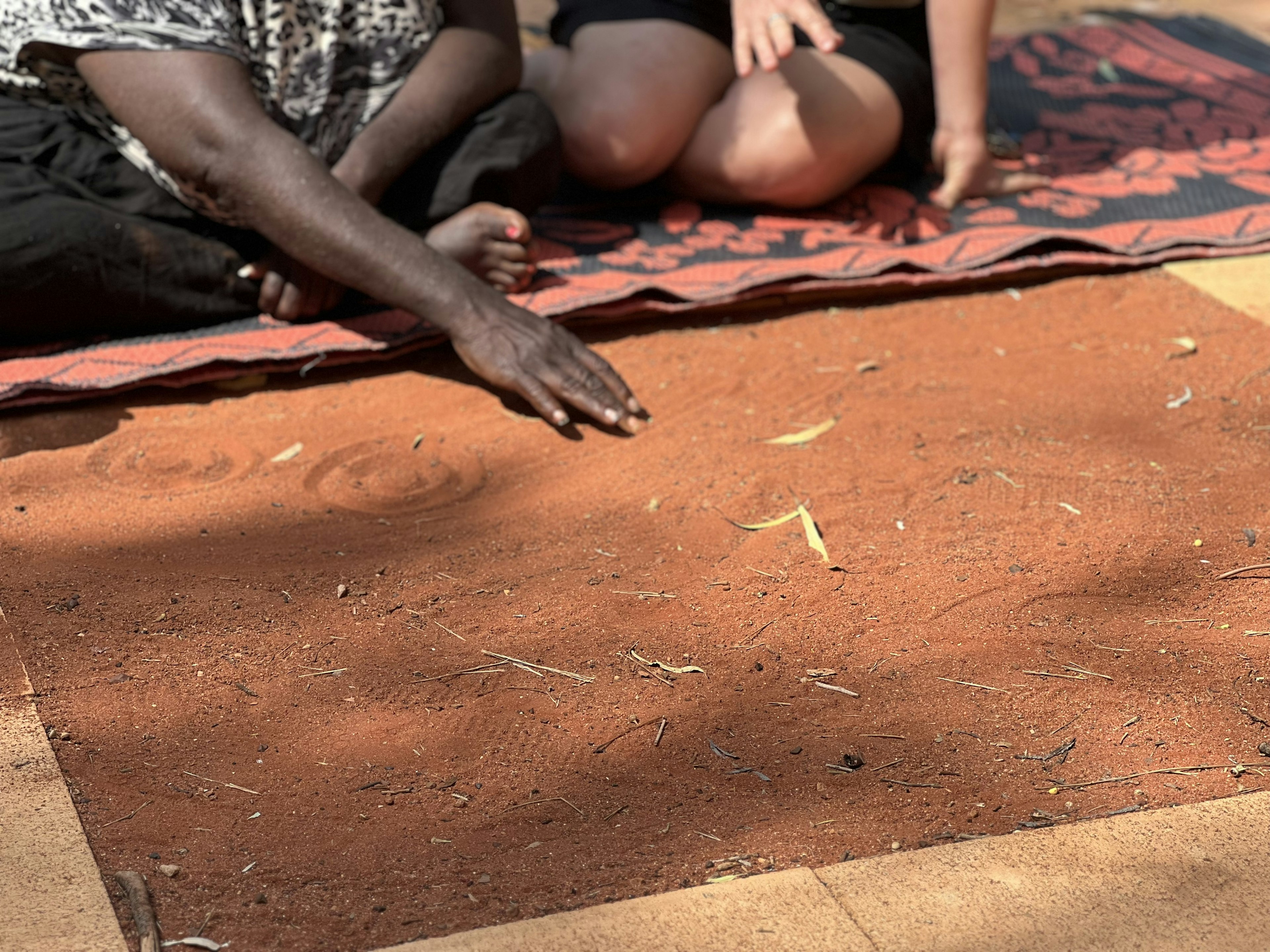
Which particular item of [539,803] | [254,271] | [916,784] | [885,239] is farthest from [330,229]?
[916,784]

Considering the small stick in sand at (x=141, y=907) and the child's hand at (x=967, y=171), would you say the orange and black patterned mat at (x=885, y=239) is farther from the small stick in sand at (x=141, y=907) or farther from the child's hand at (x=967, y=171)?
the small stick in sand at (x=141, y=907)

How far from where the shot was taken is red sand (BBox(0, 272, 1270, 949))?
1374mm

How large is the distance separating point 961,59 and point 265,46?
161 centimetres

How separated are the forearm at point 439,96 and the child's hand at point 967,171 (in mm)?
1070

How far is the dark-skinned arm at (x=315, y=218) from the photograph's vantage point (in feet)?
7.11

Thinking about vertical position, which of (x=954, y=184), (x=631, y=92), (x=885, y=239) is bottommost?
(x=885, y=239)

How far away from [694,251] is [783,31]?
63cm

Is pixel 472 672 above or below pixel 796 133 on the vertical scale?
below

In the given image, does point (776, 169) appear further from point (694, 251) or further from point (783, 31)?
point (783, 31)

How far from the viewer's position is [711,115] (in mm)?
3006

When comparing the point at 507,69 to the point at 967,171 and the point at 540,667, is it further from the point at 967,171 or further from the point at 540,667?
the point at 540,667

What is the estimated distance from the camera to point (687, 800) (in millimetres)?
1422

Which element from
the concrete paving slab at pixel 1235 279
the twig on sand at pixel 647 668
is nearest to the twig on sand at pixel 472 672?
the twig on sand at pixel 647 668

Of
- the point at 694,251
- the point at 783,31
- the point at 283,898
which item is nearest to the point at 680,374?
the point at 694,251
